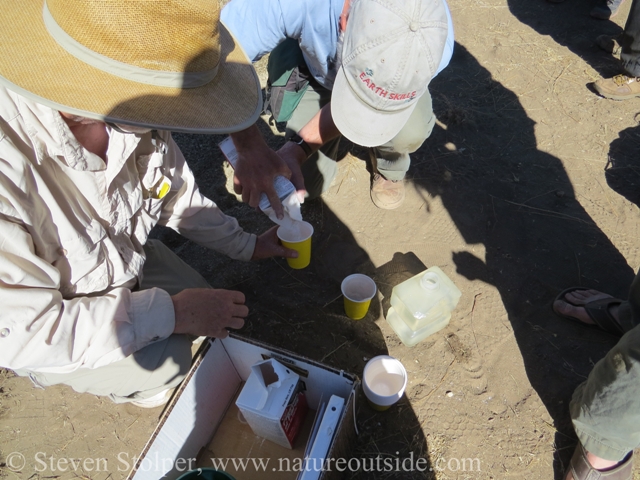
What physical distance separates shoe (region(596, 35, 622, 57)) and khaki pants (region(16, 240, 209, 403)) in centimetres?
487

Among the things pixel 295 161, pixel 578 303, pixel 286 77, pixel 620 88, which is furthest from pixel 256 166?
pixel 620 88

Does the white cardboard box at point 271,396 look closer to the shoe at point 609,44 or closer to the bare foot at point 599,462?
Answer: the bare foot at point 599,462

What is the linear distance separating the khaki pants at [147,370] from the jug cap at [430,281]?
1324 millimetres

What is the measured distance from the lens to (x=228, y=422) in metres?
2.37

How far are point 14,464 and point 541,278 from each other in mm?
3404

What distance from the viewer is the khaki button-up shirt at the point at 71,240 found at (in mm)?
1281

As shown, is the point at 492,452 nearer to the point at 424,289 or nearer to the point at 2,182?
the point at 424,289

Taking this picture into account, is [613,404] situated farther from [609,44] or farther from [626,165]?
[609,44]

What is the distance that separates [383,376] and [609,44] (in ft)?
14.5

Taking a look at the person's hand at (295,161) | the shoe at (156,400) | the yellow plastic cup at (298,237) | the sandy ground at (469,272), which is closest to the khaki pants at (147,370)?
the shoe at (156,400)

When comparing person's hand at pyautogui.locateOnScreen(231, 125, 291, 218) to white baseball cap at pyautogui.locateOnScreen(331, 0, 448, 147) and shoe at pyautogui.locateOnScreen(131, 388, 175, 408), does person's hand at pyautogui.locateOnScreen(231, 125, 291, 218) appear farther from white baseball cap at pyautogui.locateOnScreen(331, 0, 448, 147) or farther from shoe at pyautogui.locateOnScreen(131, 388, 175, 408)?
shoe at pyautogui.locateOnScreen(131, 388, 175, 408)

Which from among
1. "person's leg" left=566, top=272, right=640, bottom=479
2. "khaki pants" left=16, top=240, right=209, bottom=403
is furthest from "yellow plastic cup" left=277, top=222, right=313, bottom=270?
"person's leg" left=566, top=272, right=640, bottom=479

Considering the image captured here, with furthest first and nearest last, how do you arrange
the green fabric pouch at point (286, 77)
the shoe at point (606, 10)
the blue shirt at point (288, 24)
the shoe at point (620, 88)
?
the shoe at point (606, 10) < the shoe at point (620, 88) < the green fabric pouch at point (286, 77) < the blue shirt at point (288, 24)

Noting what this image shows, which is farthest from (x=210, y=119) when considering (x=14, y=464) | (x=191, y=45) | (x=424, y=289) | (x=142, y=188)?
(x=14, y=464)
